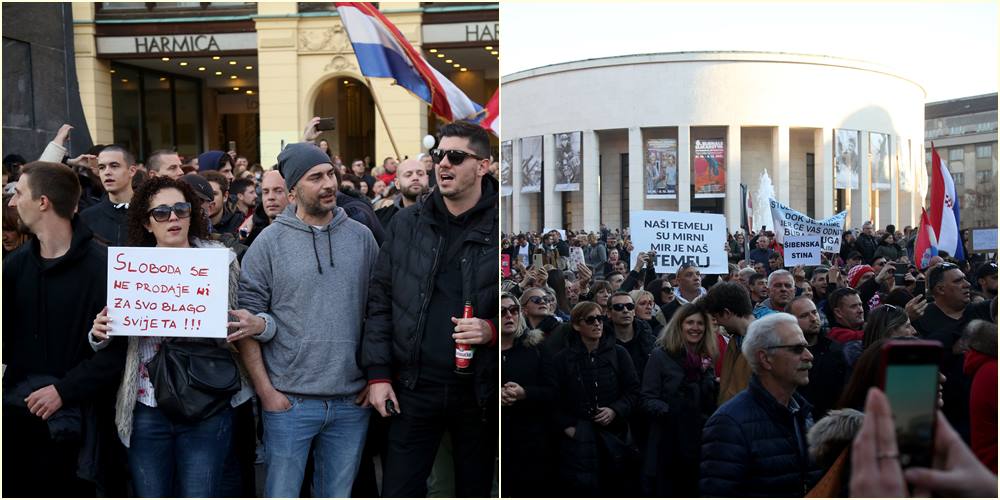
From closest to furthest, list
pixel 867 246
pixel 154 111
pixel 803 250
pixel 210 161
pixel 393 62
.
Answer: pixel 867 246 → pixel 803 250 → pixel 393 62 → pixel 210 161 → pixel 154 111

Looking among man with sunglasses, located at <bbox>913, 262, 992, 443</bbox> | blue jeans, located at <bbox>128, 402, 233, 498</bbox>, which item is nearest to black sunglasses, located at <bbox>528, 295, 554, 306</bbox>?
blue jeans, located at <bbox>128, 402, 233, 498</bbox>

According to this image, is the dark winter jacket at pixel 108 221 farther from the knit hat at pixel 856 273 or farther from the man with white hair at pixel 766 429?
the knit hat at pixel 856 273

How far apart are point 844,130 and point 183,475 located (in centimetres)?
317

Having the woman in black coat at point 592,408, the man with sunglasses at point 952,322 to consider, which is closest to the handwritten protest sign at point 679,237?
the woman in black coat at point 592,408

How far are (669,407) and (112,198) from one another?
2974mm

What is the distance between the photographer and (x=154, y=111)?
2384 centimetres

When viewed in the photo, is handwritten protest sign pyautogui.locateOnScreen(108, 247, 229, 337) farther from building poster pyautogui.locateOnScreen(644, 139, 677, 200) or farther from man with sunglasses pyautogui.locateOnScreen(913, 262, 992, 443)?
man with sunglasses pyautogui.locateOnScreen(913, 262, 992, 443)

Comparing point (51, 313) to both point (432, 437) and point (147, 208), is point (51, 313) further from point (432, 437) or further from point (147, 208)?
point (432, 437)

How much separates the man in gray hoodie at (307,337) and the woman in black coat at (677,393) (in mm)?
1246

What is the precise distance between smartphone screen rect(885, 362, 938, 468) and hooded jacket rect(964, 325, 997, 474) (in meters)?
1.08

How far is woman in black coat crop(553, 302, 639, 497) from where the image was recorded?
4273 mm

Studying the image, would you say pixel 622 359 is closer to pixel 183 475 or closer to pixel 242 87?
pixel 183 475

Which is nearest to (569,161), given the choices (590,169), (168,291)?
(590,169)

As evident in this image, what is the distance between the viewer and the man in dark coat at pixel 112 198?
491 cm
